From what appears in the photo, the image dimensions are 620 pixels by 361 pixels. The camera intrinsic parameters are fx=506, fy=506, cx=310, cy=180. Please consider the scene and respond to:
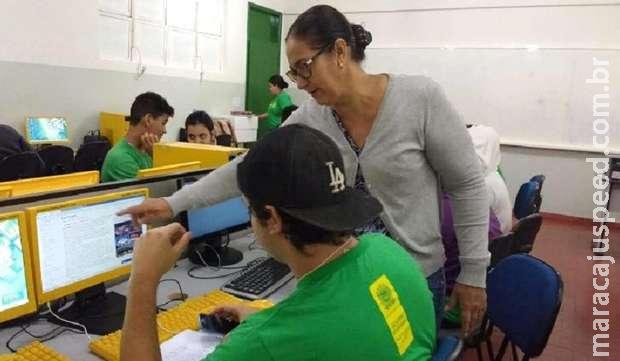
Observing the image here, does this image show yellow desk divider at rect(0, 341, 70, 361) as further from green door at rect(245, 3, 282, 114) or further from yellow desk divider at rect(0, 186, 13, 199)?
green door at rect(245, 3, 282, 114)

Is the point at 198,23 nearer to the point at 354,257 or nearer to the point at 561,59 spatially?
the point at 561,59

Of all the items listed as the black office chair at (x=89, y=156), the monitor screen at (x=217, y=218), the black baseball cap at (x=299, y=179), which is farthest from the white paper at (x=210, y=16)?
the black baseball cap at (x=299, y=179)

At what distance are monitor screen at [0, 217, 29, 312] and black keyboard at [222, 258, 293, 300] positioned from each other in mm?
649

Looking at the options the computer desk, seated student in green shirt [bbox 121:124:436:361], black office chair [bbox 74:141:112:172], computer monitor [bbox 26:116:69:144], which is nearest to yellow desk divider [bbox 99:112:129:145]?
computer monitor [bbox 26:116:69:144]

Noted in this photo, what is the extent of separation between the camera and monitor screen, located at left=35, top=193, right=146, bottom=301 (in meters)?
1.36

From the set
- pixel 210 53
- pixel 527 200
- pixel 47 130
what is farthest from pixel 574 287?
pixel 210 53

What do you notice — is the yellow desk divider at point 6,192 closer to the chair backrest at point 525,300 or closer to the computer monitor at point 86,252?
the computer monitor at point 86,252

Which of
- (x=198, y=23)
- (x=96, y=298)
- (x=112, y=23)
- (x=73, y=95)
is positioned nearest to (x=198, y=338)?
(x=96, y=298)

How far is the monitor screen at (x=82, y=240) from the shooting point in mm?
1363

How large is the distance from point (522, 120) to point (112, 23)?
5031mm

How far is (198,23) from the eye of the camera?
668cm

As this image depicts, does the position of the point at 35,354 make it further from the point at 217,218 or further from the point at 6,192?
the point at 217,218

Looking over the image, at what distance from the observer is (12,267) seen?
1289 millimetres

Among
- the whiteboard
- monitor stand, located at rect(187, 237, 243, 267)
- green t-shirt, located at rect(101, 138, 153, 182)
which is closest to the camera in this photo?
monitor stand, located at rect(187, 237, 243, 267)
